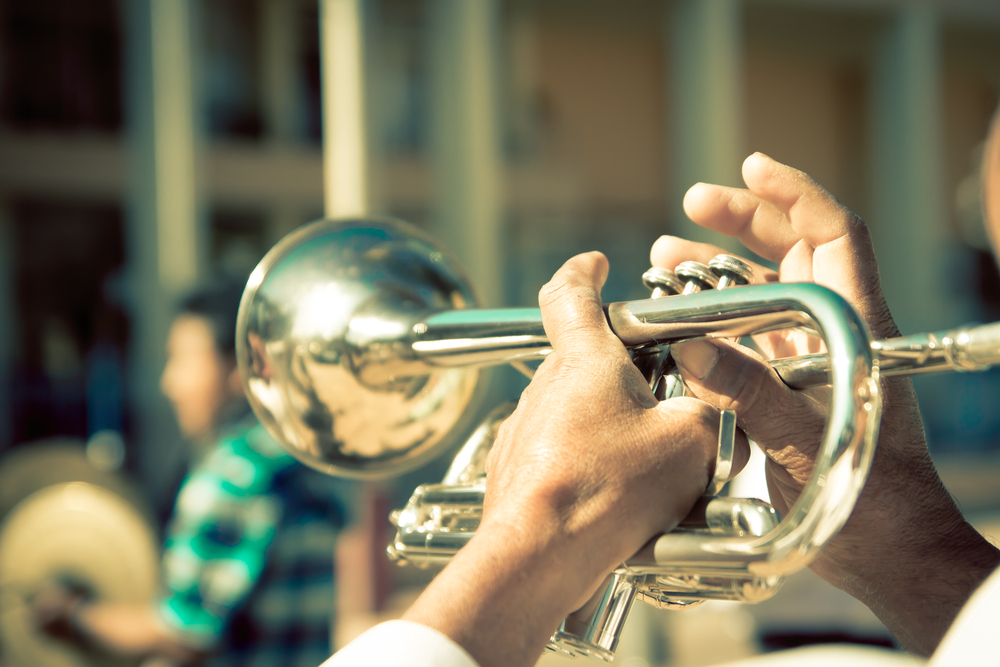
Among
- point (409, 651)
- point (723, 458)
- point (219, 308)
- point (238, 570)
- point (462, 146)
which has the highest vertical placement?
point (462, 146)

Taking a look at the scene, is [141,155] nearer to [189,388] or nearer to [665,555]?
[189,388]

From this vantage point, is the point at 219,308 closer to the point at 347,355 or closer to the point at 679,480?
the point at 347,355

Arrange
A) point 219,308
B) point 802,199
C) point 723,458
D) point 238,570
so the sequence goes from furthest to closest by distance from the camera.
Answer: point 219,308 → point 238,570 → point 802,199 → point 723,458

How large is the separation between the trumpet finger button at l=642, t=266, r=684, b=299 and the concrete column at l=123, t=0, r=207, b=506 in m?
7.66

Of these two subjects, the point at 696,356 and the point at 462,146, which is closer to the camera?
the point at 696,356

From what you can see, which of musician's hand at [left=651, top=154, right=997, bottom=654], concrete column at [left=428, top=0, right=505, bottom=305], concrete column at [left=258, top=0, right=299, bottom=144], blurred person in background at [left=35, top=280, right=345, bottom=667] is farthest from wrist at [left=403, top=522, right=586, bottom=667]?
concrete column at [left=258, top=0, right=299, bottom=144]

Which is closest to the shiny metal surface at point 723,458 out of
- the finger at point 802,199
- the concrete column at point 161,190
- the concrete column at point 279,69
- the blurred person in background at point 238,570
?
the finger at point 802,199

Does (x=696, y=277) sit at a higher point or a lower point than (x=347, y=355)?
higher

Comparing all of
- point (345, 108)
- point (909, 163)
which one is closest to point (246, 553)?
point (345, 108)

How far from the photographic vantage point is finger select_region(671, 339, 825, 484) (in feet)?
2.96

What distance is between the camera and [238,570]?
2297mm

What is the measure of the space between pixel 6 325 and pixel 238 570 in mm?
7339

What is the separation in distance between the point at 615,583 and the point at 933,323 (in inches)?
434

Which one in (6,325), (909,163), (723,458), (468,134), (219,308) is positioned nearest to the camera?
(723,458)
